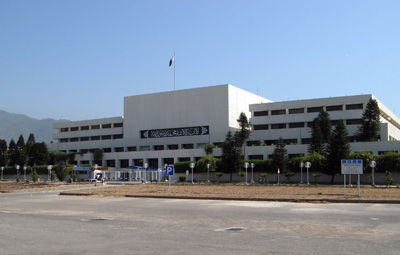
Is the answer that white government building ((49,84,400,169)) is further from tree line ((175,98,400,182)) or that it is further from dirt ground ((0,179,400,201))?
dirt ground ((0,179,400,201))

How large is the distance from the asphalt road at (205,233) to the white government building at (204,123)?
50140mm

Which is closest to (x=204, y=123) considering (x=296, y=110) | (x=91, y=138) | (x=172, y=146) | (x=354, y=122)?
(x=172, y=146)

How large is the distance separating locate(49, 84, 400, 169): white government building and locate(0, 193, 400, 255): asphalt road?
5014 centimetres

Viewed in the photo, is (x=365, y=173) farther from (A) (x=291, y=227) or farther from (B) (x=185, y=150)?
(A) (x=291, y=227)

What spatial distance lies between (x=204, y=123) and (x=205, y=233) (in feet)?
216

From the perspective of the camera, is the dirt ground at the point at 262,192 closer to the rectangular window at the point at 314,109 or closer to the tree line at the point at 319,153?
the tree line at the point at 319,153

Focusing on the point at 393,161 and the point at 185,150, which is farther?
the point at 185,150

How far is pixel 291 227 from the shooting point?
12.9 m

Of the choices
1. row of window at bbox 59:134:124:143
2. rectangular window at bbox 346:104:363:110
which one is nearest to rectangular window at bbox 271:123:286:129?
rectangular window at bbox 346:104:363:110

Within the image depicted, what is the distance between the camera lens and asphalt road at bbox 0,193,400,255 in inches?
369

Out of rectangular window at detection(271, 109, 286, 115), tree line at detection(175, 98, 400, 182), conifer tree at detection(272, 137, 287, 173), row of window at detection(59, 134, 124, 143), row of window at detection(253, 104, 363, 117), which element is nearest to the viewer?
tree line at detection(175, 98, 400, 182)

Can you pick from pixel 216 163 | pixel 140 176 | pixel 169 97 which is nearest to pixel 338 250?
pixel 216 163

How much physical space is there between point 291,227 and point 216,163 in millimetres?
52021

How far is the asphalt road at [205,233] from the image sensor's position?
937 centimetres
